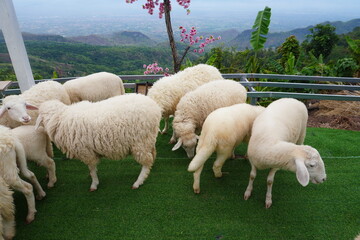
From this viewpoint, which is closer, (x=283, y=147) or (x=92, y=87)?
(x=283, y=147)

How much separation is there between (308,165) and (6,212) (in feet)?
9.69

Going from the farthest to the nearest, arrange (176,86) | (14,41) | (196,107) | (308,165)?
1. (176,86)
2. (196,107)
3. (14,41)
4. (308,165)

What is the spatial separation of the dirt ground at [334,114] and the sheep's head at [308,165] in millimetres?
3368

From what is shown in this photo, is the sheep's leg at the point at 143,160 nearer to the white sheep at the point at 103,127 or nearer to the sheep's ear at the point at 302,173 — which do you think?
the white sheep at the point at 103,127

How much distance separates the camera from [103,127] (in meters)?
2.88

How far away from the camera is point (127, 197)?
10.2 ft

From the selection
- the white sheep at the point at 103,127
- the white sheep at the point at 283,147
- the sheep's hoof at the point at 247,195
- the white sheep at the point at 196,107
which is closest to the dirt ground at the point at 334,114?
the white sheep at the point at 283,147

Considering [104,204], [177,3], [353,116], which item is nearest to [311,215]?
[104,204]

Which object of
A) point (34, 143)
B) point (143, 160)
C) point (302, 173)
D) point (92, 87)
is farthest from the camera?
point (92, 87)

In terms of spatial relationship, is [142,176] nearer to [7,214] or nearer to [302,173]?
[7,214]

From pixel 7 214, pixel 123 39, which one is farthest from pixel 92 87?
pixel 123 39

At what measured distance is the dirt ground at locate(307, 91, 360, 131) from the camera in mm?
5124

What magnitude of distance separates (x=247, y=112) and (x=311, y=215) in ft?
4.77

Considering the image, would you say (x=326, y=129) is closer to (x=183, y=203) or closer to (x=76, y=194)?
(x=183, y=203)
